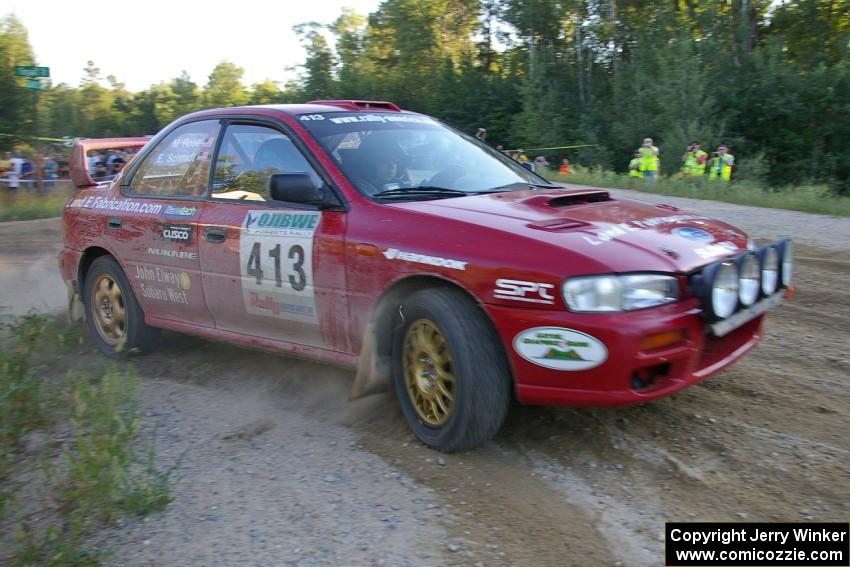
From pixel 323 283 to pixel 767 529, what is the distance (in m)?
2.39

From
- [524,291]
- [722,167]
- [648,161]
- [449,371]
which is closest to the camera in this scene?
[524,291]

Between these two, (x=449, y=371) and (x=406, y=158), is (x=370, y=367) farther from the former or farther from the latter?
(x=406, y=158)

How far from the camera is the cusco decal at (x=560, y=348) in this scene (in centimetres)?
329

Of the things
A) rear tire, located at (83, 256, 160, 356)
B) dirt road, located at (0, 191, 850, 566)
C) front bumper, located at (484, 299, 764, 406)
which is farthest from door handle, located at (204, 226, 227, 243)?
front bumper, located at (484, 299, 764, 406)

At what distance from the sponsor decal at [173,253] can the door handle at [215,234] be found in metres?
0.17

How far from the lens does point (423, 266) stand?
3717 millimetres

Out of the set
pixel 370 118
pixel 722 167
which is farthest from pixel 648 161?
pixel 370 118

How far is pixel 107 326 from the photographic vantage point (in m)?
5.84

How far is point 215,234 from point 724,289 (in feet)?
9.48

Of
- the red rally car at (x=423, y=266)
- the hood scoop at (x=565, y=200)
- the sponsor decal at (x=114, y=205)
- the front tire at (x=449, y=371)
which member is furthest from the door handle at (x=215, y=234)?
the hood scoop at (x=565, y=200)

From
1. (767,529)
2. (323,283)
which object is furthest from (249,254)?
(767,529)

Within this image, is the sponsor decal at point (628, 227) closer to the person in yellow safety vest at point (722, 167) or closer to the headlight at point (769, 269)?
the headlight at point (769, 269)

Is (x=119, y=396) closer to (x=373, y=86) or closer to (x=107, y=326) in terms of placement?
(x=107, y=326)

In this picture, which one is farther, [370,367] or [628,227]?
[370,367]
